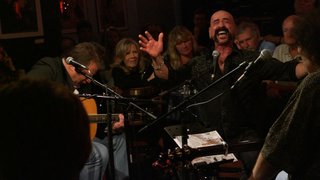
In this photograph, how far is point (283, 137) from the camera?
1931 mm

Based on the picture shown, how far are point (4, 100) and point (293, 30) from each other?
144cm

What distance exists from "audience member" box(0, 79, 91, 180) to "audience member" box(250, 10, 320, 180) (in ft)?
3.59

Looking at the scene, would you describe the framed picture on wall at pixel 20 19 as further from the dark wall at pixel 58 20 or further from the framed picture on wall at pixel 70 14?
the framed picture on wall at pixel 70 14

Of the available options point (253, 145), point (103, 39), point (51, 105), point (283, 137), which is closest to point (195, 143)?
point (253, 145)

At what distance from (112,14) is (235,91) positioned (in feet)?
11.8

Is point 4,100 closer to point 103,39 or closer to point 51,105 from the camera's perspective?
point 51,105

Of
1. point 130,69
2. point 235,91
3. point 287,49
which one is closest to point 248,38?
point 287,49

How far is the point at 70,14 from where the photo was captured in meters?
6.29

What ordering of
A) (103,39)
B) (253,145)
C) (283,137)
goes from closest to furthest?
(283,137) < (253,145) < (103,39)

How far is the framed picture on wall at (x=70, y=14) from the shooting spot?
6219 millimetres

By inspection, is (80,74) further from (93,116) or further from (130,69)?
(130,69)

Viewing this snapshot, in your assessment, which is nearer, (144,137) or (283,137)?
(283,137)

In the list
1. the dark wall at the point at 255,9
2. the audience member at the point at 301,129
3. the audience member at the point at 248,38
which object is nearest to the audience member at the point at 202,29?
the dark wall at the point at 255,9

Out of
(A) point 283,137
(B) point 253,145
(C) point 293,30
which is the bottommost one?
(B) point 253,145
